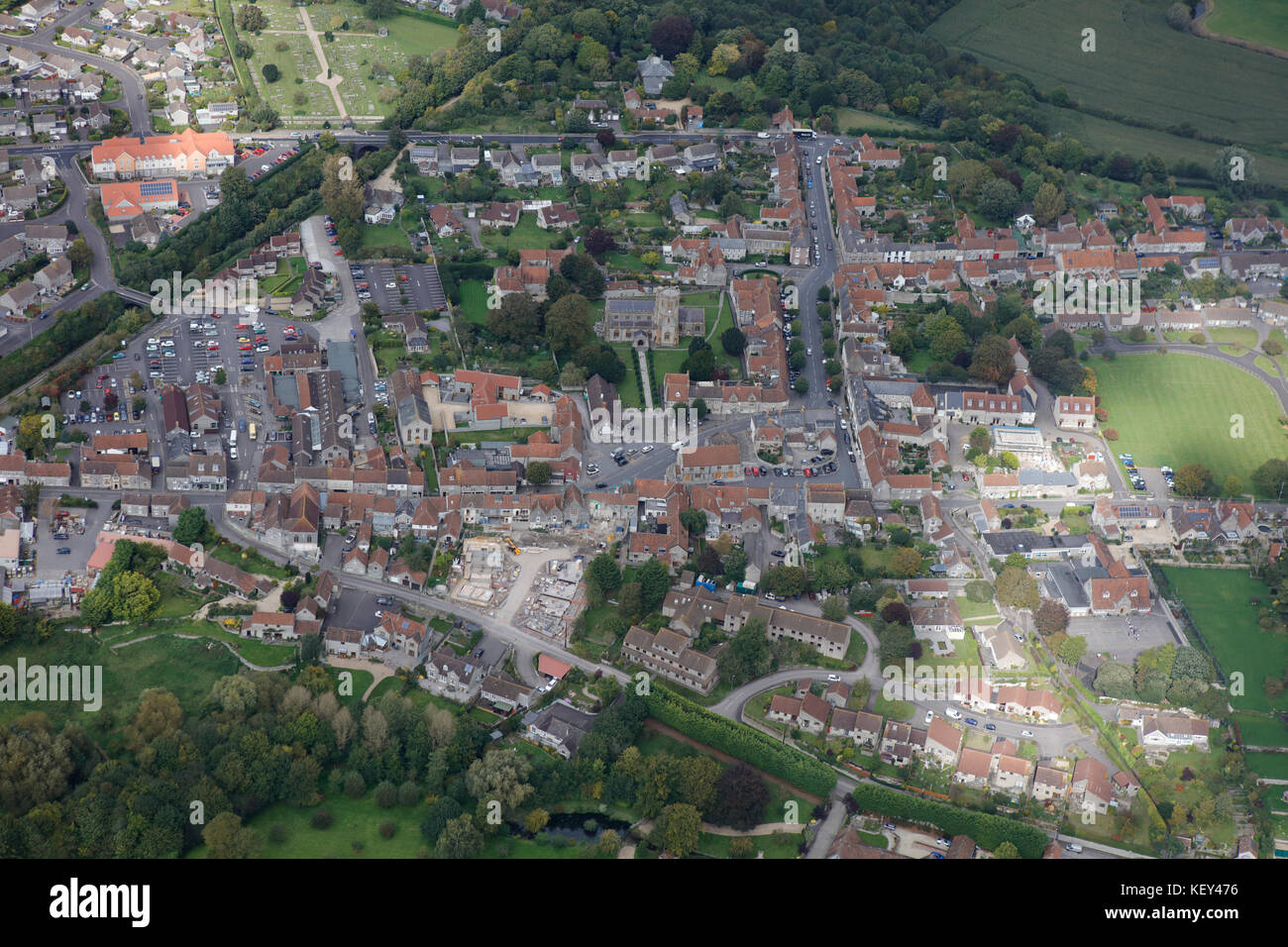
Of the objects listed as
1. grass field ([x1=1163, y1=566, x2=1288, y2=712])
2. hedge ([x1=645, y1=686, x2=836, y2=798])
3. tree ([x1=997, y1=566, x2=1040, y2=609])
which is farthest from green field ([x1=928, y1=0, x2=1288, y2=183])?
hedge ([x1=645, y1=686, x2=836, y2=798])

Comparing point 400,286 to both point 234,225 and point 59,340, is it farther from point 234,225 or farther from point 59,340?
point 59,340

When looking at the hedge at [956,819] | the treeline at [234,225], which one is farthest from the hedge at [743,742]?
the treeline at [234,225]

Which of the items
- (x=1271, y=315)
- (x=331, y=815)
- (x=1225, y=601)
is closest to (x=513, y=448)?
(x=331, y=815)

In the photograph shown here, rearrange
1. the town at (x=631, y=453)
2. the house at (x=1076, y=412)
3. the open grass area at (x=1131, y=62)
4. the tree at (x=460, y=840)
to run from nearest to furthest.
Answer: the tree at (x=460, y=840) < the town at (x=631, y=453) < the house at (x=1076, y=412) < the open grass area at (x=1131, y=62)

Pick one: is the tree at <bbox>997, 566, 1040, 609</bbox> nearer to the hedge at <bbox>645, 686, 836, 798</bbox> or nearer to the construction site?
the hedge at <bbox>645, 686, 836, 798</bbox>

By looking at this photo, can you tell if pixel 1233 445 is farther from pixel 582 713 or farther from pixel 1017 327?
pixel 582 713

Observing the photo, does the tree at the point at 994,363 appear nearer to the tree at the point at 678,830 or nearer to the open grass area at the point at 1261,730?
the open grass area at the point at 1261,730
